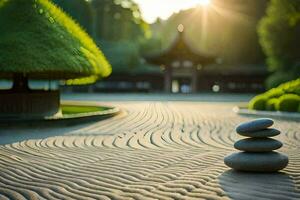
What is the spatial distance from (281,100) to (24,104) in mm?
12103

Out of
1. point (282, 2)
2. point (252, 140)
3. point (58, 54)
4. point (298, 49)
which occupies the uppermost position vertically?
point (282, 2)

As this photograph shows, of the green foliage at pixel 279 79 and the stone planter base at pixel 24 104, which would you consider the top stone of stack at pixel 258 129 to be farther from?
the green foliage at pixel 279 79

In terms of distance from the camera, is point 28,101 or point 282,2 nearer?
point 28,101

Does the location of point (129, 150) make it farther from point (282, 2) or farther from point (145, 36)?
point (145, 36)

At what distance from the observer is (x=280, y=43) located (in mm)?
42156

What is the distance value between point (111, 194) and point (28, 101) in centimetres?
1142

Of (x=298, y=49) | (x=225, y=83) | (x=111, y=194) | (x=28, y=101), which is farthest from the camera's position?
(x=225, y=83)

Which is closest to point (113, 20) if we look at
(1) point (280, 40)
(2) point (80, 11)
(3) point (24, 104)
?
(2) point (80, 11)

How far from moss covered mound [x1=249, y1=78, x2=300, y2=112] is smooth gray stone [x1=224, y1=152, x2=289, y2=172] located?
43.4ft

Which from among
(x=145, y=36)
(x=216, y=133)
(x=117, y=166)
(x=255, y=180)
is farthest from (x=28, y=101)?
(x=145, y=36)

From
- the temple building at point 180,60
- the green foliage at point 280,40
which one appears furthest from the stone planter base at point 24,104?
the green foliage at point 280,40

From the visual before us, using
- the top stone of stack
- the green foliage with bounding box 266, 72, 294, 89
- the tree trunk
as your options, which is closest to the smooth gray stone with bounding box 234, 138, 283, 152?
the top stone of stack

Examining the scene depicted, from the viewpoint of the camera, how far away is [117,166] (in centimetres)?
738

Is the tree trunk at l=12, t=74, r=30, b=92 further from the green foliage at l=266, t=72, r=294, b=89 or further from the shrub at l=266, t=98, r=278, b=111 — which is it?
the green foliage at l=266, t=72, r=294, b=89
